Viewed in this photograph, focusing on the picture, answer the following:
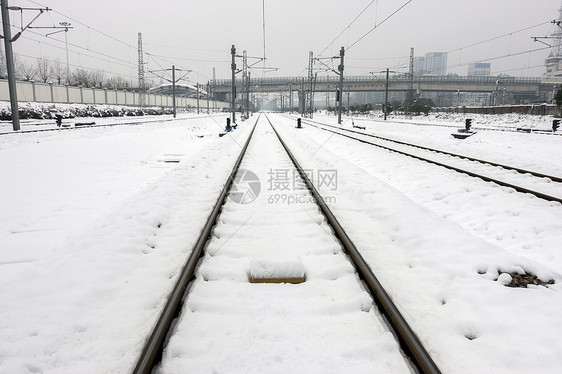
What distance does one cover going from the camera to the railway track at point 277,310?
2.75 metres

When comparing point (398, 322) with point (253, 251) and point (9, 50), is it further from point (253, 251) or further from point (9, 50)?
point (9, 50)

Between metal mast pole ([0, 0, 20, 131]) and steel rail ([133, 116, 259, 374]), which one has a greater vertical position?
metal mast pole ([0, 0, 20, 131])

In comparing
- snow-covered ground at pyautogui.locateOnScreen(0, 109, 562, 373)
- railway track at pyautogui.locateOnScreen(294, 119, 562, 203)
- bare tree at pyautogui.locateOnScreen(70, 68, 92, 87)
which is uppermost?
bare tree at pyautogui.locateOnScreen(70, 68, 92, 87)

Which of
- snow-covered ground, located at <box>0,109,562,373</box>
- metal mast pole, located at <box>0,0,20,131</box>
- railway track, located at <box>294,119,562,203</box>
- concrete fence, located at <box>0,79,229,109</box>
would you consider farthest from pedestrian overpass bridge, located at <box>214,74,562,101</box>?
snow-covered ground, located at <box>0,109,562,373</box>

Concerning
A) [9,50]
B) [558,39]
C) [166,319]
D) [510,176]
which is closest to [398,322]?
[166,319]

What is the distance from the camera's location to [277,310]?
134 inches

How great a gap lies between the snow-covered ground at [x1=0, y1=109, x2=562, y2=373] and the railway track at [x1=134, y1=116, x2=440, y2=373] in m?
0.03

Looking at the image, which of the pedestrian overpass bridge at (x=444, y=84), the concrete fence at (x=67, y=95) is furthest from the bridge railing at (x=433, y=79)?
the concrete fence at (x=67, y=95)

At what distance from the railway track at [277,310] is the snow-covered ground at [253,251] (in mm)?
33

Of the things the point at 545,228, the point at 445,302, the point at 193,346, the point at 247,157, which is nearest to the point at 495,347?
the point at 445,302

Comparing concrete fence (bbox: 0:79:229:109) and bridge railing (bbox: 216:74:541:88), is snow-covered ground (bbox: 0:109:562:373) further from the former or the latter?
bridge railing (bbox: 216:74:541:88)

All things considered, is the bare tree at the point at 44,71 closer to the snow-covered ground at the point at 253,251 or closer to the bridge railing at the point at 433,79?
the bridge railing at the point at 433,79

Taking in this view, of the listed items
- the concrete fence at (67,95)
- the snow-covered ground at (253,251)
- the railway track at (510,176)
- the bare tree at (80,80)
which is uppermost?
the bare tree at (80,80)

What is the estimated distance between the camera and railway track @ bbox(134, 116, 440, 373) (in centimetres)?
275
